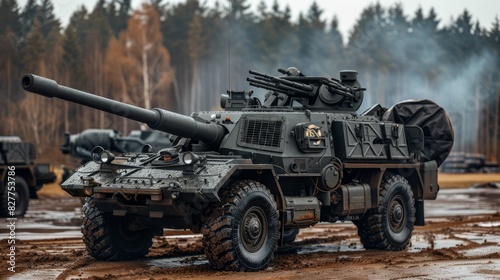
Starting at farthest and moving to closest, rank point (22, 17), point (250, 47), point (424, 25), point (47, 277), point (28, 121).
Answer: point (250, 47) → point (424, 25) → point (28, 121) → point (22, 17) → point (47, 277)

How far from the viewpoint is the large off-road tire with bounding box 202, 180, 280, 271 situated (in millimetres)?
12969

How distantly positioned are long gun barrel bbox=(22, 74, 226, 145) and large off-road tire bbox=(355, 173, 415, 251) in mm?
3345

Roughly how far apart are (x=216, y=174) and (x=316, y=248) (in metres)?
4.37

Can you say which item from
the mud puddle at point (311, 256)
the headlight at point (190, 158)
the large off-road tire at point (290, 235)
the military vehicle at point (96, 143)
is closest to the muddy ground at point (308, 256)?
the mud puddle at point (311, 256)

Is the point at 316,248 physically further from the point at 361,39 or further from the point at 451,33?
the point at 361,39

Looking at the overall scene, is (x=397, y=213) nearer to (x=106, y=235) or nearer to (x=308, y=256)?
(x=308, y=256)

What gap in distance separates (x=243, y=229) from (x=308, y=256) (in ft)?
7.58

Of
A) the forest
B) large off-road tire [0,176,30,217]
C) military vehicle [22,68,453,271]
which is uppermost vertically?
the forest

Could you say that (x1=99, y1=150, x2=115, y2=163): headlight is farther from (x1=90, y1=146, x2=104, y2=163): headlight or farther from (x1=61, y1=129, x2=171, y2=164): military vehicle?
(x1=61, y1=129, x2=171, y2=164): military vehicle

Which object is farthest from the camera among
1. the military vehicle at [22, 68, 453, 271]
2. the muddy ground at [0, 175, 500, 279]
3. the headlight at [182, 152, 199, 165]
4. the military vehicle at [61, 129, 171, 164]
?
the military vehicle at [61, 129, 171, 164]

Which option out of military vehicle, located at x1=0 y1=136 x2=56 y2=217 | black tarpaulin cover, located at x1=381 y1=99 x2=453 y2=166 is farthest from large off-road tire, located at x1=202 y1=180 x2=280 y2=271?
military vehicle, located at x1=0 y1=136 x2=56 y2=217

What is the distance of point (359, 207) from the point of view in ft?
52.6

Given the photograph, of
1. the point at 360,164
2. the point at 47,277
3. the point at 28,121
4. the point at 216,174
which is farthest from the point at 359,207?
the point at 28,121

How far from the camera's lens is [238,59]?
58.6m
